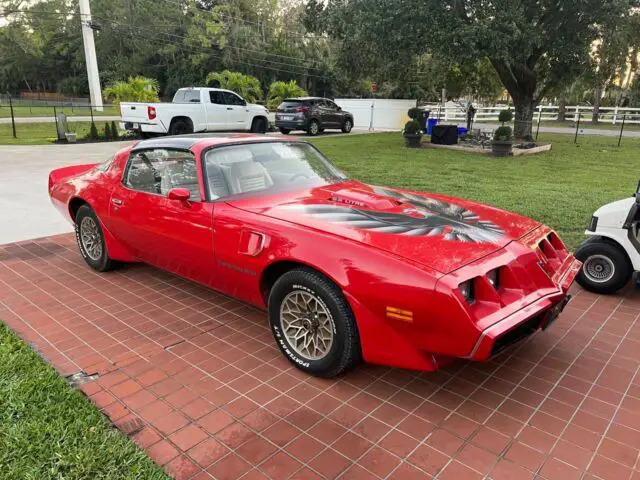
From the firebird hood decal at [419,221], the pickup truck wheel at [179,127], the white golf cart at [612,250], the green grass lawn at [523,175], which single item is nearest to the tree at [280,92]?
the green grass lawn at [523,175]

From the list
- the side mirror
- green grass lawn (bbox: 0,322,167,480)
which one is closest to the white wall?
the side mirror

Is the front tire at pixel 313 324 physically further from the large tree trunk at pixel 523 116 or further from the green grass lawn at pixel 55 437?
the large tree trunk at pixel 523 116

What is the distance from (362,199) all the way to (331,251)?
101 centimetres

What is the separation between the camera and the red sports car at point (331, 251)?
2.67 metres

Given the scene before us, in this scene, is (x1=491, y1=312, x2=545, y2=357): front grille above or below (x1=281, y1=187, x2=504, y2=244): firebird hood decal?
below

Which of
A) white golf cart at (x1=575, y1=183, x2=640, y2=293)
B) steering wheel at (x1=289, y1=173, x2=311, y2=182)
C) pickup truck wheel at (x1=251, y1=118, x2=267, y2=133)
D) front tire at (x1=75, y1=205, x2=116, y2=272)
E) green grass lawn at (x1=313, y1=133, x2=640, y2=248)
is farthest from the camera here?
pickup truck wheel at (x1=251, y1=118, x2=267, y2=133)

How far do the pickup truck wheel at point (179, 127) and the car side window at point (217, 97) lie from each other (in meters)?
1.43

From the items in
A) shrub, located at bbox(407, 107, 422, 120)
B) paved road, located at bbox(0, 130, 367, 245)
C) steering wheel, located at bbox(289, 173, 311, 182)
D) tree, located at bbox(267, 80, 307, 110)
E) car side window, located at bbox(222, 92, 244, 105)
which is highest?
tree, located at bbox(267, 80, 307, 110)

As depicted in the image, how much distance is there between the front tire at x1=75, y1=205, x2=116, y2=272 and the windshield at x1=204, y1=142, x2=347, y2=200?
1774 millimetres

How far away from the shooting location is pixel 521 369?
3326mm

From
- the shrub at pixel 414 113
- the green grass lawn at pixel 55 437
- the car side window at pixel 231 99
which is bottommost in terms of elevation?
the green grass lawn at pixel 55 437

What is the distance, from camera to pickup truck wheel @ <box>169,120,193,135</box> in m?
16.4

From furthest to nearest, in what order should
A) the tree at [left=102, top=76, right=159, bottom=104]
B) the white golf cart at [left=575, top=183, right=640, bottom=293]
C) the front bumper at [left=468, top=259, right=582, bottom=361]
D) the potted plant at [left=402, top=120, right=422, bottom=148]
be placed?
1. the tree at [left=102, top=76, right=159, bottom=104]
2. the potted plant at [left=402, top=120, right=422, bottom=148]
3. the white golf cart at [left=575, top=183, right=640, bottom=293]
4. the front bumper at [left=468, top=259, right=582, bottom=361]

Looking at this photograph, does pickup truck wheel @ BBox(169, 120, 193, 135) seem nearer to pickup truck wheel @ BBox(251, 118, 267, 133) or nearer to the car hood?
pickup truck wheel @ BBox(251, 118, 267, 133)
